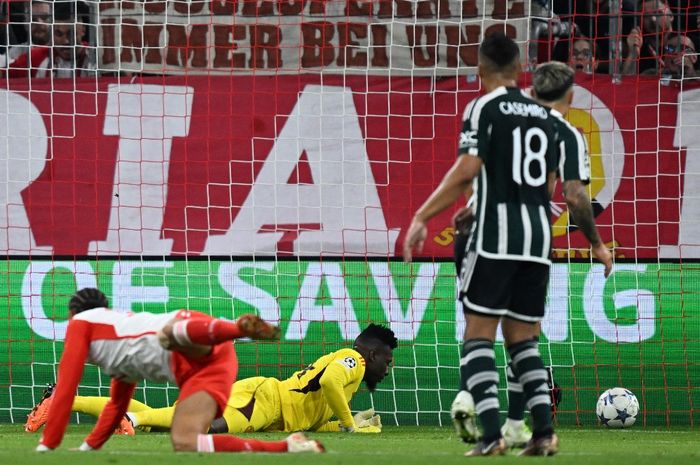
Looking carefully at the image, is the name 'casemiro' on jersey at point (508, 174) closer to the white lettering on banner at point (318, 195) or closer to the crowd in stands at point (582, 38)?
the crowd in stands at point (582, 38)

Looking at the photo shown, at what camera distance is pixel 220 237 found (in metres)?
11.7

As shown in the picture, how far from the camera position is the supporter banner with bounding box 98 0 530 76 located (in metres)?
11.7

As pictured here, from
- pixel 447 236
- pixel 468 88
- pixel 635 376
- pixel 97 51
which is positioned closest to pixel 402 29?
pixel 468 88

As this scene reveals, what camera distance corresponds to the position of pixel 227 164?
11781mm

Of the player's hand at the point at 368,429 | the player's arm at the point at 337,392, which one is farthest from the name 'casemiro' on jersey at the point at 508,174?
the player's hand at the point at 368,429

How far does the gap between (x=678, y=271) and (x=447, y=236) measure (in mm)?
2044

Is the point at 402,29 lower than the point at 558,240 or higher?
higher

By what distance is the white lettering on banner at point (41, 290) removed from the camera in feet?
37.7

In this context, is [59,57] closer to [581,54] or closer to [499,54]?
[581,54]

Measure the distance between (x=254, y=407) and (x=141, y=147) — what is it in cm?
293

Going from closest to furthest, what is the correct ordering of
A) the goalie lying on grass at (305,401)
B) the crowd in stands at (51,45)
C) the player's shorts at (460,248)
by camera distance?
the player's shorts at (460,248) < the goalie lying on grass at (305,401) < the crowd in stands at (51,45)

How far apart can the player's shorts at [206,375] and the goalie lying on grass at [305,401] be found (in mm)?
3486

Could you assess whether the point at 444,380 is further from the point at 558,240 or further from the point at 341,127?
the point at 341,127

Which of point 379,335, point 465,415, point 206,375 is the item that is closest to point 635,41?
point 379,335
